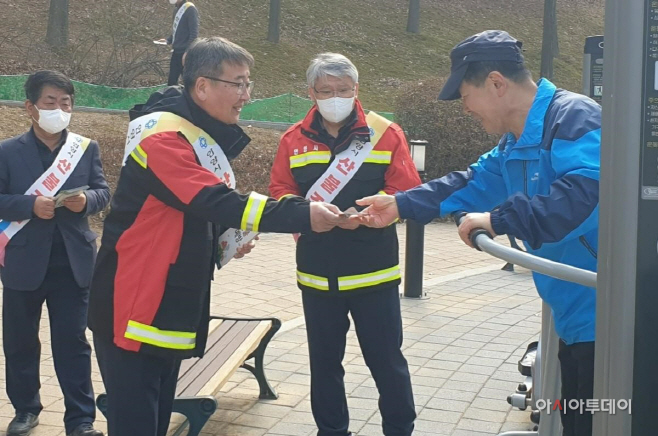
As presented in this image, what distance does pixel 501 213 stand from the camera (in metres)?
3.11

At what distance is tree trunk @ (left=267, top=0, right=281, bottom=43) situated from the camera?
30.7 m

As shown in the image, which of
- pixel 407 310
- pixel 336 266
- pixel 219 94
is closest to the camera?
pixel 219 94

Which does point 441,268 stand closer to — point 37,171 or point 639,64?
point 37,171

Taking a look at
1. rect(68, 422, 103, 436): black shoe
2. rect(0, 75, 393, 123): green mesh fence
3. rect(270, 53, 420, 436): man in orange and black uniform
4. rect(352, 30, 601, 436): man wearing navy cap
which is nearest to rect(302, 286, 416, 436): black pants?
rect(270, 53, 420, 436): man in orange and black uniform

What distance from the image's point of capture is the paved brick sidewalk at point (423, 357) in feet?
17.8

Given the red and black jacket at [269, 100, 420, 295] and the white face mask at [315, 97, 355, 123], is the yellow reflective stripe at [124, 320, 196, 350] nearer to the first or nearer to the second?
the red and black jacket at [269, 100, 420, 295]

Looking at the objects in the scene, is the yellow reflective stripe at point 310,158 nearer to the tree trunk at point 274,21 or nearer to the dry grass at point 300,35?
the dry grass at point 300,35

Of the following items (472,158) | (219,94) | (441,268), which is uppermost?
(219,94)

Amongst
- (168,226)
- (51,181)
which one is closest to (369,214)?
(168,226)

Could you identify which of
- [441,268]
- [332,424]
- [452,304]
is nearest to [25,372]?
[332,424]

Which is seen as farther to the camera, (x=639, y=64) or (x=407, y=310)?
(x=407, y=310)

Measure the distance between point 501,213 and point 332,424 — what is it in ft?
6.76

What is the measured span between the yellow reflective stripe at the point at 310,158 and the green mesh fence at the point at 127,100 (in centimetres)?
1210

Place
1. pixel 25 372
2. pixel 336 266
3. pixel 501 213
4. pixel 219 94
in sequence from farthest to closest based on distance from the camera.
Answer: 1. pixel 25 372
2. pixel 336 266
3. pixel 219 94
4. pixel 501 213
